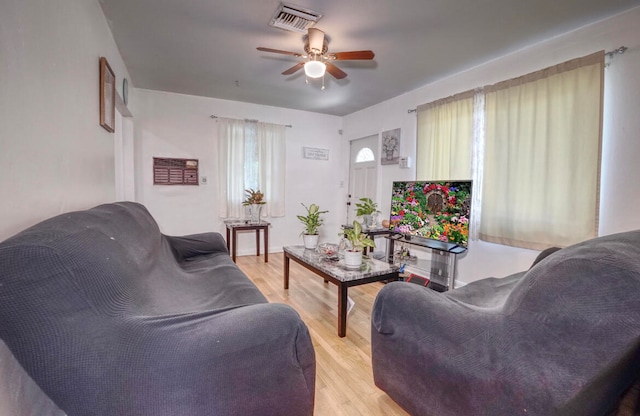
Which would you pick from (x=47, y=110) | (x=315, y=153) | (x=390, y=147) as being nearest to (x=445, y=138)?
(x=390, y=147)

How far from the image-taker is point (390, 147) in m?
4.27

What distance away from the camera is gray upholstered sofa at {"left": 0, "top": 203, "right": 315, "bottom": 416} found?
Answer: 2.42 feet

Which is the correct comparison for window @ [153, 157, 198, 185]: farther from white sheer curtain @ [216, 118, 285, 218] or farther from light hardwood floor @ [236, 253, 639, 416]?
light hardwood floor @ [236, 253, 639, 416]

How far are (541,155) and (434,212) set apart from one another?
1.05 metres

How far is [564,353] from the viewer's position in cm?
88

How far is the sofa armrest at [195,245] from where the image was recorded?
248 cm

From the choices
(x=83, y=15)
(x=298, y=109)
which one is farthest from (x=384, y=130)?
(x=83, y=15)

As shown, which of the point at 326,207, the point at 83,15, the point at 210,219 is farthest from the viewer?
the point at 326,207

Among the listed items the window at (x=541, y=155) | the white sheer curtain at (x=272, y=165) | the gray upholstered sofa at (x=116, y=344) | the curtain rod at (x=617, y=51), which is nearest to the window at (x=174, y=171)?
the white sheer curtain at (x=272, y=165)

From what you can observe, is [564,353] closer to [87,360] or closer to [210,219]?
[87,360]

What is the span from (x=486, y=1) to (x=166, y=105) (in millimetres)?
4077

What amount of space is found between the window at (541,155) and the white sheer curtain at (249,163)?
9.32ft

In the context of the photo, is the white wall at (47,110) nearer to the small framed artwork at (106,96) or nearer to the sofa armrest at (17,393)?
the small framed artwork at (106,96)

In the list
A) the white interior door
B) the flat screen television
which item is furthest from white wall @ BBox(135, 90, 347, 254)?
the flat screen television
